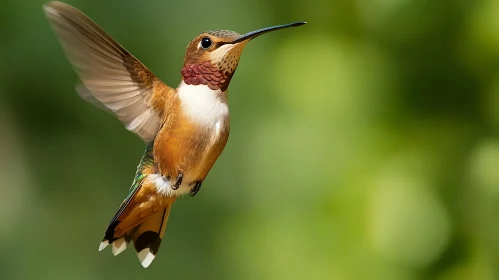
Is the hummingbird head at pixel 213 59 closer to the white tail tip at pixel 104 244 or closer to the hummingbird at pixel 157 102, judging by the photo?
the hummingbird at pixel 157 102

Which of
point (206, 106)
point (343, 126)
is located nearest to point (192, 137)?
point (206, 106)

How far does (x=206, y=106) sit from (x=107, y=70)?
0.13 m

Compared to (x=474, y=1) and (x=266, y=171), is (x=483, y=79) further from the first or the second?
(x=266, y=171)

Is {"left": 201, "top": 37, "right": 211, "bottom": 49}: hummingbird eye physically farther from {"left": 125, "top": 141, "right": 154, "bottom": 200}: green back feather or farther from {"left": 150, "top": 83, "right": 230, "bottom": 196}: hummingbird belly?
{"left": 125, "top": 141, "right": 154, "bottom": 200}: green back feather

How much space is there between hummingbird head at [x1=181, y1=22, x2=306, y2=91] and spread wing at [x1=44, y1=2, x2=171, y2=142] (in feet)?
0.20

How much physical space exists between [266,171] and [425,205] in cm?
55

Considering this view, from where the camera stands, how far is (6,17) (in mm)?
2633

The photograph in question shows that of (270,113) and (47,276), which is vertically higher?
(270,113)

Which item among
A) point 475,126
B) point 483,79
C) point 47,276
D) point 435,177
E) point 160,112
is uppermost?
point 160,112

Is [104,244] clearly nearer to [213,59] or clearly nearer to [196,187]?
[196,187]

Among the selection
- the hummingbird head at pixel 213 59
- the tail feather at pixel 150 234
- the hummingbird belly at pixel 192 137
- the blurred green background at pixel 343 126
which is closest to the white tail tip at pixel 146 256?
the tail feather at pixel 150 234

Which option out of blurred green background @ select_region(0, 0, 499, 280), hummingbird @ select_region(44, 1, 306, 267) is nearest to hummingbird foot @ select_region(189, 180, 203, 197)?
hummingbird @ select_region(44, 1, 306, 267)

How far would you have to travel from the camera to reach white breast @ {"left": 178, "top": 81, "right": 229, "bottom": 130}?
0.77 metres

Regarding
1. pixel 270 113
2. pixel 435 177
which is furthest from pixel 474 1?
pixel 270 113
